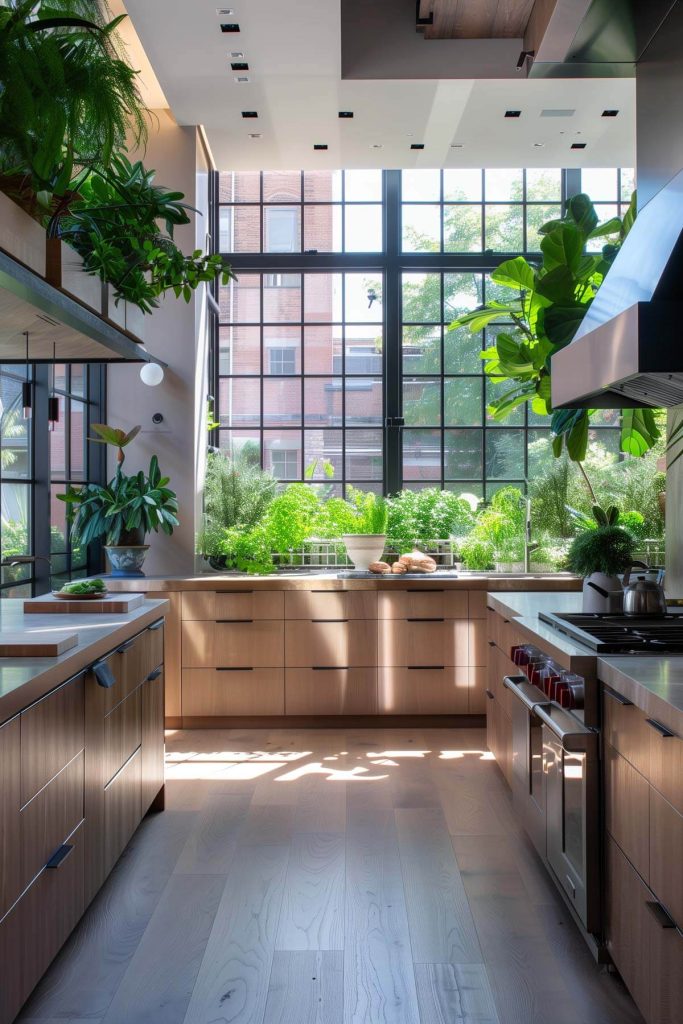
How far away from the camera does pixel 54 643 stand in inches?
92.8

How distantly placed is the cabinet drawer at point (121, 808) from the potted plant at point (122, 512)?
6.31ft

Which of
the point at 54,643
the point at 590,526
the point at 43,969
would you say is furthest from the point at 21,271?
the point at 590,526

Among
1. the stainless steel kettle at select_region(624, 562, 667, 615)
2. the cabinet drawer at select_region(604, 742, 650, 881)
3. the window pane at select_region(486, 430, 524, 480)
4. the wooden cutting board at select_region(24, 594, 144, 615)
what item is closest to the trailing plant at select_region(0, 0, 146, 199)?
the wooden cutting board at select_region(24, 594, 144, 615)

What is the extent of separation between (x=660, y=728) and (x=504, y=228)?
480 cm

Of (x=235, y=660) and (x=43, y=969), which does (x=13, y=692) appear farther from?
(x=235, y=660)

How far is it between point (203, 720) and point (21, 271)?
11.4ft

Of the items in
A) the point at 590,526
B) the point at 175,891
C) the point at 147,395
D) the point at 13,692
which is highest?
the point at 147,395

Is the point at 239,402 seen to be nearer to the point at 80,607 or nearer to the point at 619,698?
the point at 80,607

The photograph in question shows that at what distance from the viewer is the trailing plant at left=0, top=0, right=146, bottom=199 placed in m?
2.17

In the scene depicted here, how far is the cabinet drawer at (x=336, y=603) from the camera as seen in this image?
5.17m

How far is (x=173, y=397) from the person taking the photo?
18.2 ft

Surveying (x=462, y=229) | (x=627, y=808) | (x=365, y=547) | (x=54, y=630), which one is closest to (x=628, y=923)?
(x=627, y=808)

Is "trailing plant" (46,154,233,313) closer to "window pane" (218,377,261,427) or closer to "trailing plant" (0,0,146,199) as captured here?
"trailing plant" (0,0,146,199)

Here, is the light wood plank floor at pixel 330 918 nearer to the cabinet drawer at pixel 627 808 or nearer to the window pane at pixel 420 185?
the cabinet drawer at pixel 627 808
